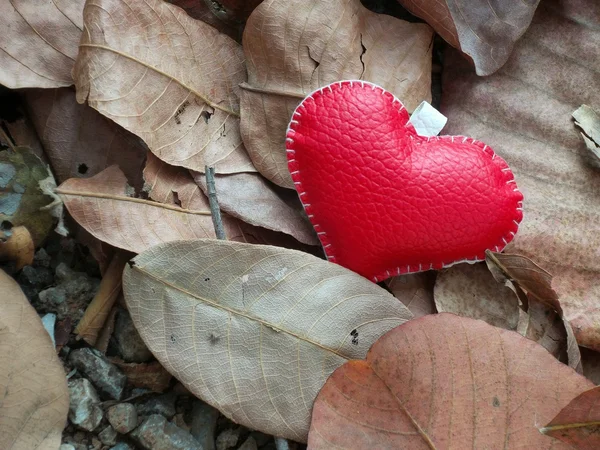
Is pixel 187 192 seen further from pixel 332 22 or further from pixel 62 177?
pixel 332 22

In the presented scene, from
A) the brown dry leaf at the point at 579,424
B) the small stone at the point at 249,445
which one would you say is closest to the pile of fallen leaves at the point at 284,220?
the brown dry leaf at the point at 579,424

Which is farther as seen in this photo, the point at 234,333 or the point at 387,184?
the point at 387,184

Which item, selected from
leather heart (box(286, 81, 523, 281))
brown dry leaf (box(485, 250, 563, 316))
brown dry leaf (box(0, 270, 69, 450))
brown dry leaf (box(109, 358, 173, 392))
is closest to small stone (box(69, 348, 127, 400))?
brown dry leaf (box(109, 358, 173, 392))

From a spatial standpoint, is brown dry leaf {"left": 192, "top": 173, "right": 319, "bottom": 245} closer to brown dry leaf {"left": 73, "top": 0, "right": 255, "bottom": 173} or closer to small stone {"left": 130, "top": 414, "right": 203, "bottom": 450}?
brown dry leaf {"left": 73, "top": 0, "right": 255, "bottom": 173}

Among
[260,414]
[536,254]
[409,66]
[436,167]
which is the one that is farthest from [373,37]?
[260,414]

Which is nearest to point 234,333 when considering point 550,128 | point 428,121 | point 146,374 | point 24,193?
point 146,374

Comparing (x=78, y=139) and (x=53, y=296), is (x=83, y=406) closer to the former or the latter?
(x=53, y=296)
